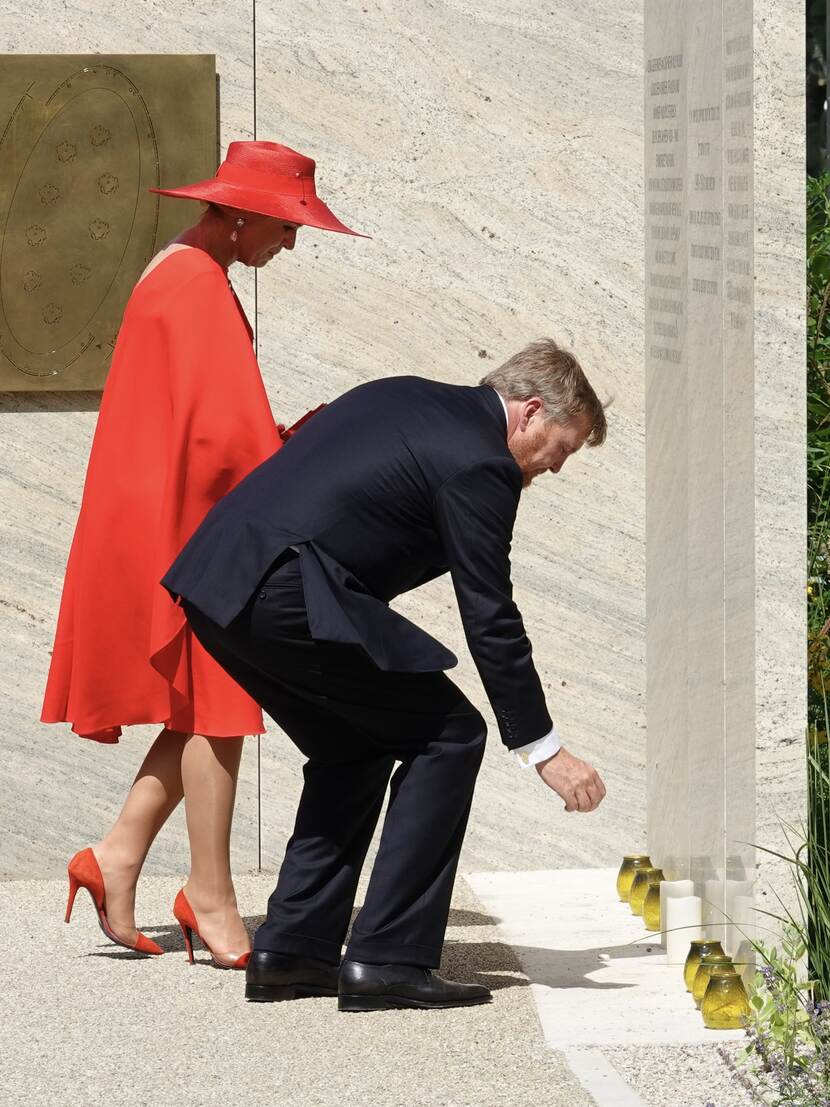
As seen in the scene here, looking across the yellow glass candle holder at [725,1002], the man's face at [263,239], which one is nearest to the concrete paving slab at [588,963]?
the yellow glass candle holder at [725,1002]

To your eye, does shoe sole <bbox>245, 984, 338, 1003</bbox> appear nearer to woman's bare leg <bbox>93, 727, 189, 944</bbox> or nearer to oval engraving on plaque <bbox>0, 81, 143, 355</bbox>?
woman's bare leg <bbox>93, 727, 189, 944</bbox>

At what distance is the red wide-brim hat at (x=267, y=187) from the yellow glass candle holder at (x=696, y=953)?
69.8 inches

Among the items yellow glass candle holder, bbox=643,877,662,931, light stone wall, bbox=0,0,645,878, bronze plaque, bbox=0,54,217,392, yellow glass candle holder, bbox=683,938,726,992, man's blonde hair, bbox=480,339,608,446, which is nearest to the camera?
man's blonde hair, bbox=480,339,608,446

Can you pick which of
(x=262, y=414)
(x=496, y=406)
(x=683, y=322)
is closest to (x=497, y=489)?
(x=496, y=406)

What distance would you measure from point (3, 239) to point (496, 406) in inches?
75.8

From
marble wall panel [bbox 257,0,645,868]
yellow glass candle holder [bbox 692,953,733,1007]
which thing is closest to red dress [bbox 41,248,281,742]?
marble wall panel [bbox 257,0,645,868]

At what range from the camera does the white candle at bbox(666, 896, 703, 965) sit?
4207 mm

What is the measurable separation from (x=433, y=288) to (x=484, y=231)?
212 mm

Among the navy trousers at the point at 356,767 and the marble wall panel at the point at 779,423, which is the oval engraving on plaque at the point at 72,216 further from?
the marble wall panel at the point at 779,423

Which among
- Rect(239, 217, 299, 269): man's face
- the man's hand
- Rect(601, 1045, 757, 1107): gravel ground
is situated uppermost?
Rect(239, 217, 299, 269): man's face

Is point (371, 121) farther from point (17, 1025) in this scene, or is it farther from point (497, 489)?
point (17, 1025)

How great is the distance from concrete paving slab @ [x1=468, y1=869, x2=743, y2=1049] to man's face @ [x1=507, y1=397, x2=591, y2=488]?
110 centimetres

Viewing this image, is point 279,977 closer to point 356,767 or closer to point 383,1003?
point 383,1003

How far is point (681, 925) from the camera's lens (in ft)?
14.0
